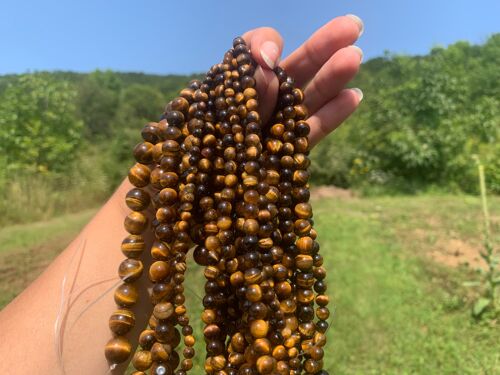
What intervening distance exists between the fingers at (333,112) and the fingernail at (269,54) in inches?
11.7

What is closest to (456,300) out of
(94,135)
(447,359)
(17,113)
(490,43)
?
(447,359)

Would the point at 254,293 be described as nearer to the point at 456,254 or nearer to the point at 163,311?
the point at 163,311

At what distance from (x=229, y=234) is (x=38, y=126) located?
10.8 m

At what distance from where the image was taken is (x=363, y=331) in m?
2.99

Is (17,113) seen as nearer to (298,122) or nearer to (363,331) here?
(363,331)

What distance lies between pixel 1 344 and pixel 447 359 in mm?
2540

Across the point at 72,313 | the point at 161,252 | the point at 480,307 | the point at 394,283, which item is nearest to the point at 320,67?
the point at 161,252

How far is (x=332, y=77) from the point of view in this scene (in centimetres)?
118

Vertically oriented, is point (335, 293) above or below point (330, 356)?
above

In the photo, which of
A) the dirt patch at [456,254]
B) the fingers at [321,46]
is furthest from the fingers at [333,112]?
the dirt patch at [456,254]

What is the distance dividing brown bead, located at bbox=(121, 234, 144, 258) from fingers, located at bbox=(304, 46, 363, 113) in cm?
66

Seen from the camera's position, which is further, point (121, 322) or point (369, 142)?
point (369, 142)

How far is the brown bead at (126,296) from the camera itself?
92 centimetres

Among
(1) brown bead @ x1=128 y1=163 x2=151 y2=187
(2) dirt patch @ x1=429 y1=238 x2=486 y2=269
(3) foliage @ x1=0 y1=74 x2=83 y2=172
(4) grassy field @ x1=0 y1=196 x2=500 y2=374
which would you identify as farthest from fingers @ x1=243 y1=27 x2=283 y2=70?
(3) foliage @ x1=0 y1=74 x2=83 y2=172
